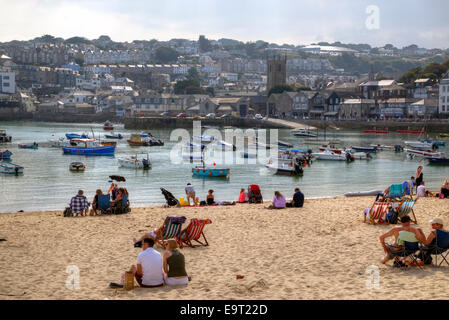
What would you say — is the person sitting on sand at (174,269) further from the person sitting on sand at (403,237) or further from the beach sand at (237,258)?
the person sitting on sand at (403,237)

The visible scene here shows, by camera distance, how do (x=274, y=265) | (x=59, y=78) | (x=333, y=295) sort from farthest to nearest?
(x=59, y=78)
(x=274, y=265)
(x=333, y=295)

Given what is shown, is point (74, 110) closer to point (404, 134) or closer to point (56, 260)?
point (404, 134)

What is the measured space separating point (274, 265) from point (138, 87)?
17026 centimetres

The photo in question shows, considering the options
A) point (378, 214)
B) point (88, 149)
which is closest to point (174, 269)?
point (378, 214)

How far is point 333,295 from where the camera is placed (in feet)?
26.1

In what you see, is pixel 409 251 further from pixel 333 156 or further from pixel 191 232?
pixel 333 156

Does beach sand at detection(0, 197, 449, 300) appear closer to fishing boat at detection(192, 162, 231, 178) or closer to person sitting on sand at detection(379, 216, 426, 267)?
person sitting on sand at detection(379, 216, 426, 267)

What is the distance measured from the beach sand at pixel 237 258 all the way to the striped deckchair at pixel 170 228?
42 cm

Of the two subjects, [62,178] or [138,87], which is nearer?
[62,178]

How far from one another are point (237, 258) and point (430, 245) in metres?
3.18

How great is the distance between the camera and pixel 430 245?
9297 millimetres

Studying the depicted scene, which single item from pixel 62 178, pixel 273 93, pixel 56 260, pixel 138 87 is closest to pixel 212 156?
pixel 62 178

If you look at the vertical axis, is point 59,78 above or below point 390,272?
above
